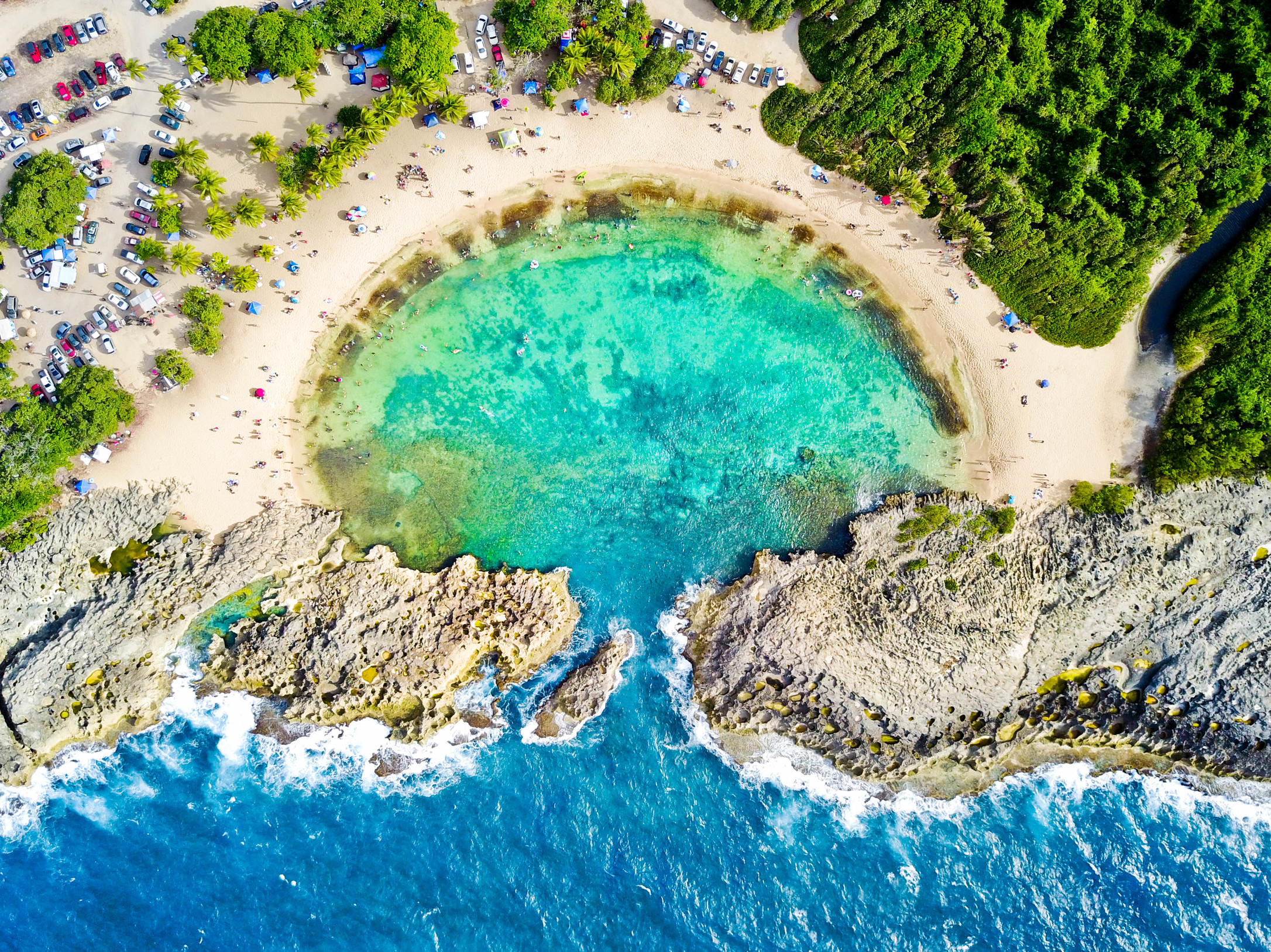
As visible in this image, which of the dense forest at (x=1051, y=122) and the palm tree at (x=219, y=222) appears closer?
the dense forest at (x=1051, y=122)

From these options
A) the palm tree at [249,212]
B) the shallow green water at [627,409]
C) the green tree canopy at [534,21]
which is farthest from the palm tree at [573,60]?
the palm tree at [249,212]

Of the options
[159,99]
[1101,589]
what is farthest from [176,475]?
[1101,589]

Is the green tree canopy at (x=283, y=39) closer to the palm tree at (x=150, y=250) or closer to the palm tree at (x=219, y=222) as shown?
the palm tree at (x=219, y=222)

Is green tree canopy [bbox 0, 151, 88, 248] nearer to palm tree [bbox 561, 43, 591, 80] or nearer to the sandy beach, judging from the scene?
the sandy beach

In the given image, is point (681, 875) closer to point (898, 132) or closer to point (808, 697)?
point (808, 697)

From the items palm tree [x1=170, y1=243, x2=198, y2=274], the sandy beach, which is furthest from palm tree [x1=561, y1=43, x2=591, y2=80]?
palm tree [x1=170, y1=243, x2=198, y2=274]

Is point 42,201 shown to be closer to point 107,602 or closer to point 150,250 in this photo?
point 150,250

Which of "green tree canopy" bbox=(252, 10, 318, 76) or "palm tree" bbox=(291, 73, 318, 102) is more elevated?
"green tree canopy" bbox=(252, 10, 318, 76)
